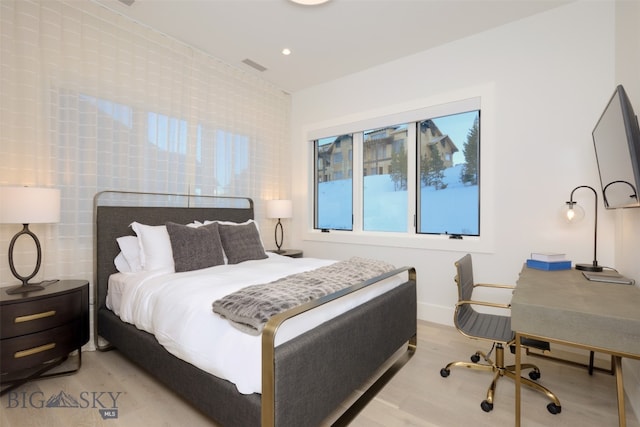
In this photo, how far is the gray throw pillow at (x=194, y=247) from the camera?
8.39 feet

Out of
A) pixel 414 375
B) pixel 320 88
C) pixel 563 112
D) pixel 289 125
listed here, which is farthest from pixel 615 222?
pixel 289 125

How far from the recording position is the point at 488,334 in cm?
192

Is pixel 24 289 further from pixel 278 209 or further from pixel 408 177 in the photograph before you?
pixel 408 177

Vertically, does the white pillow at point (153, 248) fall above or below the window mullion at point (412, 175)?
below

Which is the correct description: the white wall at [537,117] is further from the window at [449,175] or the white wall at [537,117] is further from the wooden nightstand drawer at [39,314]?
the wooden nightstand drawer at [39,314]

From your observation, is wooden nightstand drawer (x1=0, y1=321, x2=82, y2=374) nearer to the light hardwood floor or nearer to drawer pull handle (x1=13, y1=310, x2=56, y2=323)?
drawer pull handle (x1=13, y1=310, x2=56, y2=323)

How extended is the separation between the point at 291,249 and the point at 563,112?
3498 millimetres

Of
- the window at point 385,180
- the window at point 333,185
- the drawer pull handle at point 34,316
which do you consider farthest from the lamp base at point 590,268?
the drawer pull handle at point 34,316

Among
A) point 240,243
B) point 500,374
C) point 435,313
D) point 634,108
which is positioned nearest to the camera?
point 634,108

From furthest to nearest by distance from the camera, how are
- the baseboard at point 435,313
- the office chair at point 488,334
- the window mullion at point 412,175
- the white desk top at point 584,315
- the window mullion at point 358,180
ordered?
the window mullion at point 358,180, the window mullion at point 412,175, the baseboard at point 435,313, the office chair at point 488,334, the white desk top at point 584,315

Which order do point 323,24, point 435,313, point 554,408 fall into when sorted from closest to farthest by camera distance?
point 554,408 → point 323,24 → point 435,313

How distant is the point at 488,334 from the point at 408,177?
208cm

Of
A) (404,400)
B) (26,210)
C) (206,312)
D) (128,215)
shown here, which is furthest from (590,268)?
(26,210)

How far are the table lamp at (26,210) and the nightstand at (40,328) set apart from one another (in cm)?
12
